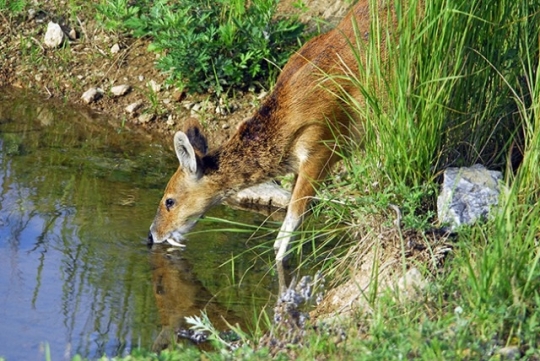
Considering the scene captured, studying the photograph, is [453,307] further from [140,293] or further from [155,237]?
[155,237]

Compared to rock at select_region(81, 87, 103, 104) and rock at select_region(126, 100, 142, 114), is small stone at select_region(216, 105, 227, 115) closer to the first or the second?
rock at select_region(126, 100, 142, 114)

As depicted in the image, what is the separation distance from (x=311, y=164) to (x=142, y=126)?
3107mm

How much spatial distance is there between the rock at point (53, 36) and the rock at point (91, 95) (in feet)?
2.76

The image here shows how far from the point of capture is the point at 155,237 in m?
8.12

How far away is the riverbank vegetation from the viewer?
17.2ft

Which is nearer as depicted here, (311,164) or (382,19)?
(382,19)

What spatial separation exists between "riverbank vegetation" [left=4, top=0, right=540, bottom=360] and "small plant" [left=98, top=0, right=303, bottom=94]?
2.39 m

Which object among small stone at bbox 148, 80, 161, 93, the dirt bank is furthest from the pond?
small stone at bbox 148, 80, 161, 93

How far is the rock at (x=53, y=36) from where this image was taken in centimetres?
1148

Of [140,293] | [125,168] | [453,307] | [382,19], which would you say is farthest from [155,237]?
[453,307]

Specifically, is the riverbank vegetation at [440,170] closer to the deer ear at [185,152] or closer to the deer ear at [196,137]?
the deer ear at [185,152]

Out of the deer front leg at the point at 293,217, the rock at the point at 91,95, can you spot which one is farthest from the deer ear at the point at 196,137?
the rock at the point at 91,95

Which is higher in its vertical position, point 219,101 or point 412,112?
point 412,112

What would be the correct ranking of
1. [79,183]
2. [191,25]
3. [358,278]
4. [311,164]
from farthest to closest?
[191,25]
[79,183]
[311,164]
[358,278]
